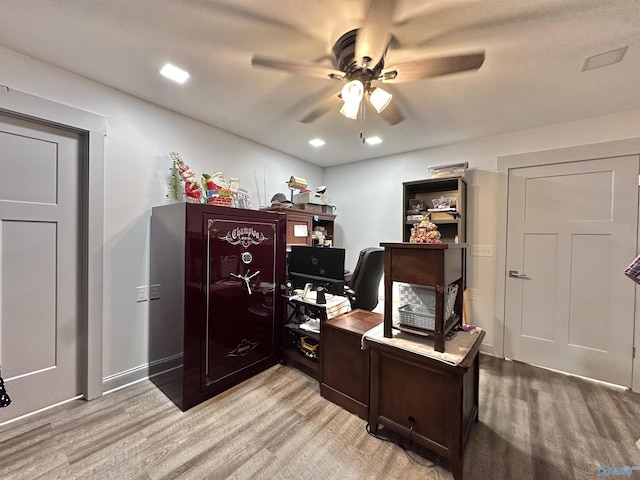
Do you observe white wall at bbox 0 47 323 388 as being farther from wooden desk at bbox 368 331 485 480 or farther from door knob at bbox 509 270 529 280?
door knob at bbox 509 270 529 280

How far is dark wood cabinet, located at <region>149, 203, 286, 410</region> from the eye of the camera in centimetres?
193

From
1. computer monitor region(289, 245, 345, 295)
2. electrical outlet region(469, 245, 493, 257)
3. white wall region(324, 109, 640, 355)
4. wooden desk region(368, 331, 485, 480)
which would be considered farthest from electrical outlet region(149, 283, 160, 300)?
electrical outlet region(469, 245, 493, 257)

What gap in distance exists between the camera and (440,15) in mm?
1301

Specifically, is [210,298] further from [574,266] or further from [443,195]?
[574,266]

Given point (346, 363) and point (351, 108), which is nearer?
Result: point (351, 108)

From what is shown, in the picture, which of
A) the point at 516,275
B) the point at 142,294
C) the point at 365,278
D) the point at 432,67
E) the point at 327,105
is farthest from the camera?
the point at 516,275

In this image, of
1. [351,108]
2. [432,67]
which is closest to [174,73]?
[351,108]

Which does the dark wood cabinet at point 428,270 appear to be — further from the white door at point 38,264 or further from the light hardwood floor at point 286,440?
the white door at point 38,264

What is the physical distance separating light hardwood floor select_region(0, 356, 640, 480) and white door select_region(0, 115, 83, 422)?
0.27 m

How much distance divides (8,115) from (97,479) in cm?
229

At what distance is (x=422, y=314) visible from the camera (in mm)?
1579

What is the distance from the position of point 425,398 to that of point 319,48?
7.02 ft

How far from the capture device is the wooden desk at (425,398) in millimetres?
1345

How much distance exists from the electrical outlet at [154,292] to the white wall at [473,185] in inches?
99.4
